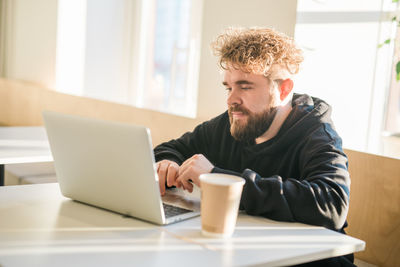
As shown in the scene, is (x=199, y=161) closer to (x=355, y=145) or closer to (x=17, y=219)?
(x=17, y=219)

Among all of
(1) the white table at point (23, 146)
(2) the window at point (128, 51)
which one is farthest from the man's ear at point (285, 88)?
(2) the window at point (128, 51)

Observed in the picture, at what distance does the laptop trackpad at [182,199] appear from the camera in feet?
4.71

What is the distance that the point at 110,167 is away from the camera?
4.22 ft

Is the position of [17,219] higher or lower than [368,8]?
lower

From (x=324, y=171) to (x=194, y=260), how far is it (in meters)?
0.56

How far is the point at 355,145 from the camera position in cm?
241

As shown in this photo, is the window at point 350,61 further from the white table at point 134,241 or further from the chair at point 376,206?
the white table at point 134,241

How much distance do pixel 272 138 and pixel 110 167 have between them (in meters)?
0.64

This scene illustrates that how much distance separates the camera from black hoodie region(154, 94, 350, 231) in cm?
133

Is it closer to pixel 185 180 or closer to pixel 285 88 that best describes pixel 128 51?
pixel 285 88

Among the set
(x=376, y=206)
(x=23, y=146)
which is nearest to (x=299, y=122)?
(x=376, y=206)

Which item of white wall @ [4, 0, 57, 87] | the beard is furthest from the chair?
white wall @ [4, 0, 57, 87]

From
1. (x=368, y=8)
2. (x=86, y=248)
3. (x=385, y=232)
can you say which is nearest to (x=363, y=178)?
(x=385, y=232)

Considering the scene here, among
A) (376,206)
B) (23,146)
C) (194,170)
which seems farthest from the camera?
(23,146)
